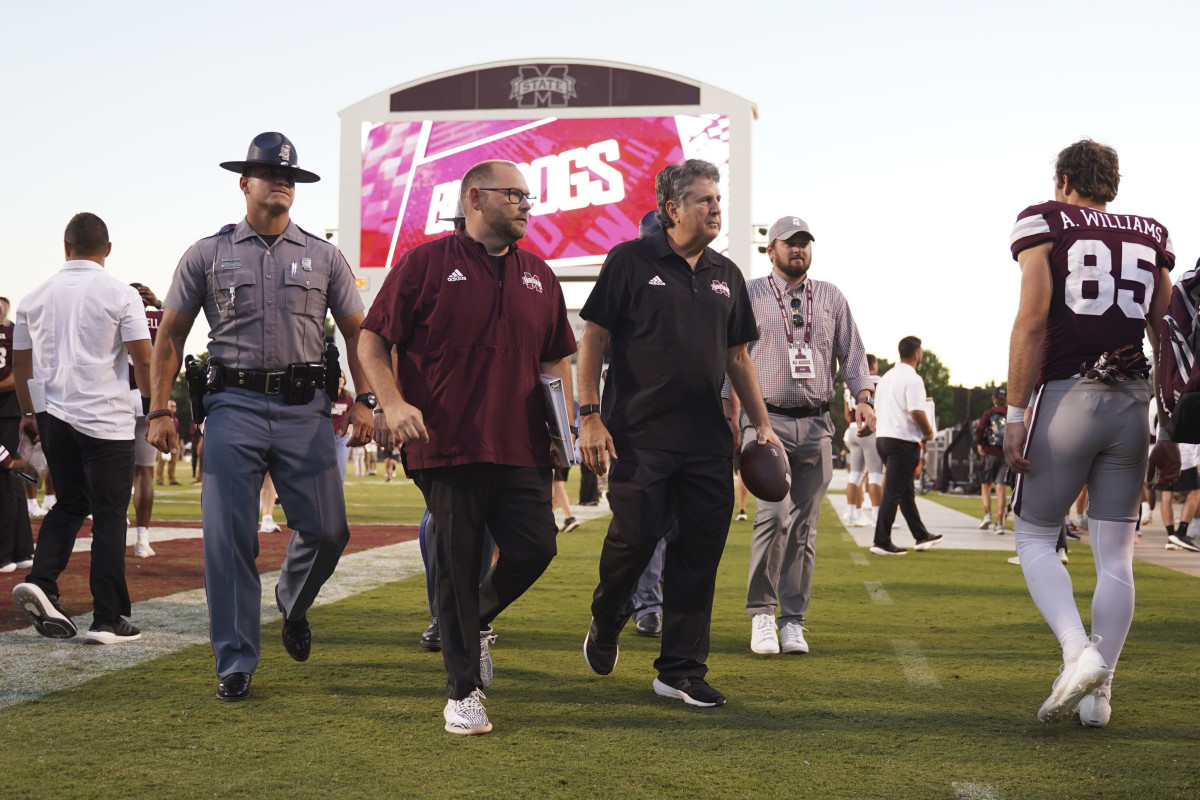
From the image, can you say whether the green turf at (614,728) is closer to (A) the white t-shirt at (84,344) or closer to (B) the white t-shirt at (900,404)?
(A) the white t-shirt at (84,344)

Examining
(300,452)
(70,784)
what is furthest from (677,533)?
(70,784)

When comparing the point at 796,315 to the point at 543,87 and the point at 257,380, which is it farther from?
the point at 543,87

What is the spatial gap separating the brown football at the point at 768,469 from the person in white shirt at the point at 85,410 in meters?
2.94

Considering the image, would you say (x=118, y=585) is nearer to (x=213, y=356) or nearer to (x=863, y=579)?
(x=213, y=356)

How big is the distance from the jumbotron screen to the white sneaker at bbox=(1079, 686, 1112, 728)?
3403cm

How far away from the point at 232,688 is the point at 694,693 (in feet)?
5.54

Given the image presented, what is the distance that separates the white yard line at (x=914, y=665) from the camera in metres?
5.14

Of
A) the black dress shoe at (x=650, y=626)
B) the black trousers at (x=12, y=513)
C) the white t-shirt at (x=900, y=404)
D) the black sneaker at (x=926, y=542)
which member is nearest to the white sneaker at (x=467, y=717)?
the black dress shoe at (x=650, y=626)

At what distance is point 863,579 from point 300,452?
18.8ft

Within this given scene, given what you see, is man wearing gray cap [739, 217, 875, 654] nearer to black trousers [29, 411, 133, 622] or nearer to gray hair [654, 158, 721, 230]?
gray hair [654, 158, 721, 230]

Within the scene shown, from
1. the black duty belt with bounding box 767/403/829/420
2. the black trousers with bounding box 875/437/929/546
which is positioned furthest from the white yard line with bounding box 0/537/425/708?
the black trousers with bounding box 875/437/929/546

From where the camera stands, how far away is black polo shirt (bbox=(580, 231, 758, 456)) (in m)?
4.70

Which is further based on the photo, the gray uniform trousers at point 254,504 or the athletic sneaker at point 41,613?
the athletic sneaker at point 41,613

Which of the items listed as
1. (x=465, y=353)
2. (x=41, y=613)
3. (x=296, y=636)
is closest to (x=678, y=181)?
(x=465, y=353)
